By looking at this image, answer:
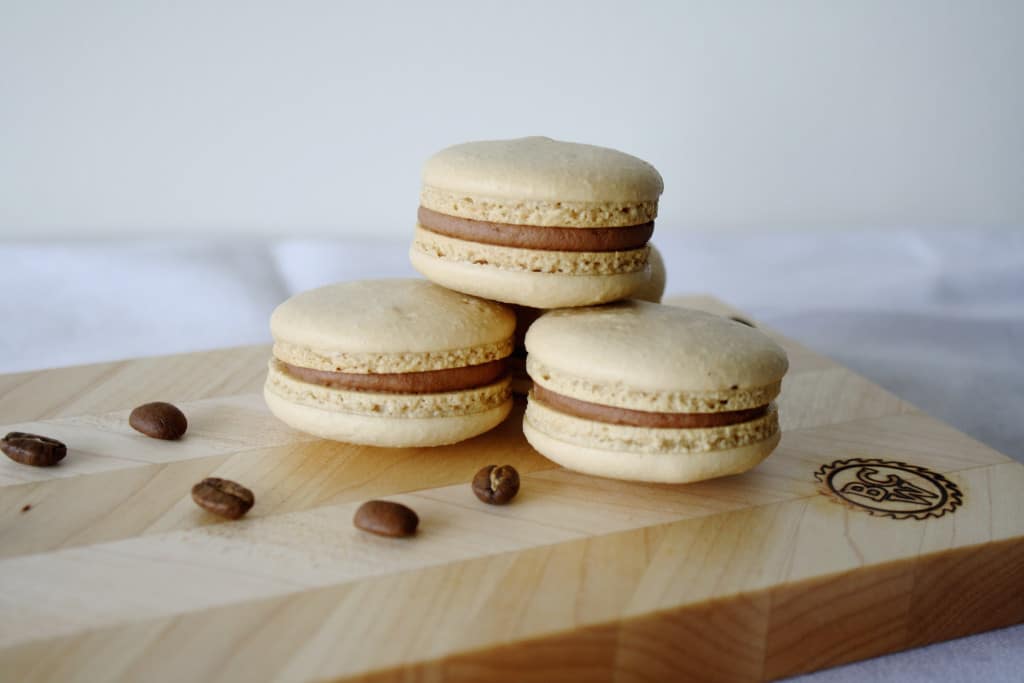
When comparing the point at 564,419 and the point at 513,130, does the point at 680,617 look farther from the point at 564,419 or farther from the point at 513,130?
the point at 513,130

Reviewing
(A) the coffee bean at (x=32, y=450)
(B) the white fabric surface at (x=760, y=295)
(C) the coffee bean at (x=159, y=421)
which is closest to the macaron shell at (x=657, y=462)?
(C) the coffee bean at (x=159, y=421)

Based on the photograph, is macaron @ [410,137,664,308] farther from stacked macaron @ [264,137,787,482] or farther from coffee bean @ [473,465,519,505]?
coffee bean @ [473,465,519,505]

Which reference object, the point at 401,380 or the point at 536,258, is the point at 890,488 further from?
the point at 401,380

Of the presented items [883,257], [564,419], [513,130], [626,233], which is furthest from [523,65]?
[564,419]

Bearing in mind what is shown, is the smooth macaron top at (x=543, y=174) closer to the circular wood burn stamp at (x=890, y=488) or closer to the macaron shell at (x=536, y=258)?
the macaron shell at (x=536, y=258)

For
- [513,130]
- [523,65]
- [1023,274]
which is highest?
[523,65]
